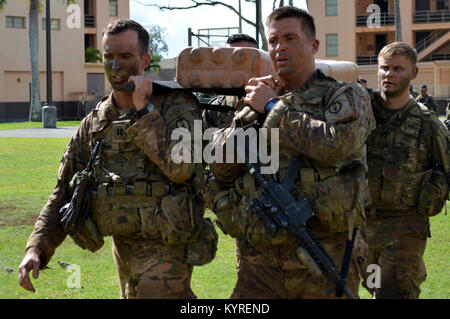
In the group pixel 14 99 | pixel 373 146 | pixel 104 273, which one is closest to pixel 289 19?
pixel 373 146

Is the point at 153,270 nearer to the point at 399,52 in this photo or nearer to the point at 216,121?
the point at 216,121

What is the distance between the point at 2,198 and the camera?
13.9 m

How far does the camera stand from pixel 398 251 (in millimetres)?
6125

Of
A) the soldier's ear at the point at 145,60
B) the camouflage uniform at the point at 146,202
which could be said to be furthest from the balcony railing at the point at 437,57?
the camouflage uniform at the point at 146,202

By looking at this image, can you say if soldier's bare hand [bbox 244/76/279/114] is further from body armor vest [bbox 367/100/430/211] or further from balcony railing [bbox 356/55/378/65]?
balcony railing [bbox 356/55/378/65]

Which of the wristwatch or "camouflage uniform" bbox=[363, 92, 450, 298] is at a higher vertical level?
the wristwatch

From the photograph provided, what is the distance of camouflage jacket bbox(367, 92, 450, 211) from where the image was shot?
6.12 metres

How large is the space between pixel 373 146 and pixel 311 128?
7.52ft

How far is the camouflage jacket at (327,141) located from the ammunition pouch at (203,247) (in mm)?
585

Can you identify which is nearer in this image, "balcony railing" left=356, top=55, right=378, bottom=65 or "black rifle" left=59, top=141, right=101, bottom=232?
"black rifle" left=59, top=141, right=101, bottom=232

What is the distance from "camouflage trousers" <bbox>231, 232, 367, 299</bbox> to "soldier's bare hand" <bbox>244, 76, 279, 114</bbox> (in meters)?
0.77

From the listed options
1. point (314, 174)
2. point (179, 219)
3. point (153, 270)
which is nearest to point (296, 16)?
point (314, 174)

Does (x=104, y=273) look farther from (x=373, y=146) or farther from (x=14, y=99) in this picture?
(x=14, y=99)

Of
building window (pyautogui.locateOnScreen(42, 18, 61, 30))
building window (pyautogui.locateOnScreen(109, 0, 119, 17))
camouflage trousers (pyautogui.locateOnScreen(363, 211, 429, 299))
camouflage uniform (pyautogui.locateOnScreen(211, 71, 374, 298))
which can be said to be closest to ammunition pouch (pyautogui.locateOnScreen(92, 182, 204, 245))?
camouflage uniform (pyautogui.locateOnScreen(211, 71, 374, 298))
